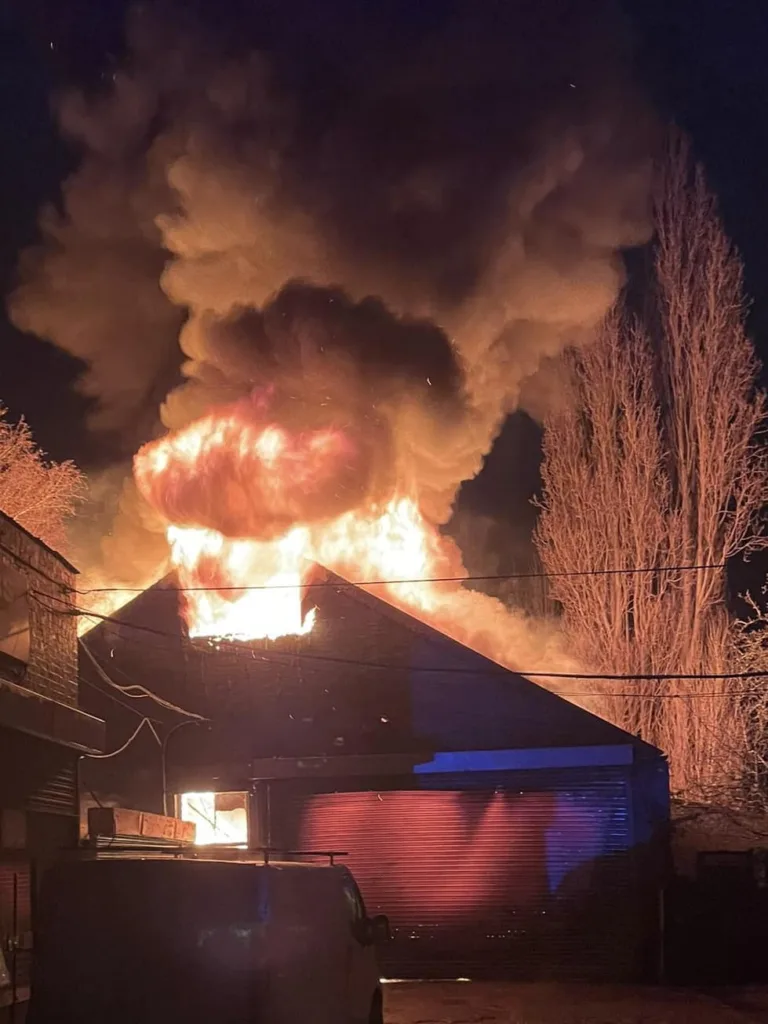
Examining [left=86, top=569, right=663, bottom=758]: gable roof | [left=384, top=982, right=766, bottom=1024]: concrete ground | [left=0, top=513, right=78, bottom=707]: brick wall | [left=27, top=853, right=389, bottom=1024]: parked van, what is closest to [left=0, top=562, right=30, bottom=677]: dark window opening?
[left=0, top=513, right=78, bottom=707]: brick wall

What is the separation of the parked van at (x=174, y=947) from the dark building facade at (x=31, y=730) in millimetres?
3435

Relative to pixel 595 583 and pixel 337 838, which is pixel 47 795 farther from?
pixel 595 583

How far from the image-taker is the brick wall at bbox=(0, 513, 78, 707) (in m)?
12.0

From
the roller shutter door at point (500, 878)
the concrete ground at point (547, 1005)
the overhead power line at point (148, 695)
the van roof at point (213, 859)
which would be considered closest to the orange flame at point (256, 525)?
the overhead power line at point (148, 695)

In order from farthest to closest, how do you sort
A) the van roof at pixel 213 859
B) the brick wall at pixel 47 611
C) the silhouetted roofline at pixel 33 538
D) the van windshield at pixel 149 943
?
the brick wall at pixel 47 611 → the silhouetted roofline at pixel 33 538 → the van roof at pixel 213 859 → the van windshield at pixel 149 943

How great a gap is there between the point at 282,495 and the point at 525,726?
6273 mm

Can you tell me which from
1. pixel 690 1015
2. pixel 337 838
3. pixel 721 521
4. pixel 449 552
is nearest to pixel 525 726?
pixel 337 838

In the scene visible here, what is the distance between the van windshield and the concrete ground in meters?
6.60

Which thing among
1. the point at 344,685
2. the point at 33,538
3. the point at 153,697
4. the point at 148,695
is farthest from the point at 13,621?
the point at 344,685

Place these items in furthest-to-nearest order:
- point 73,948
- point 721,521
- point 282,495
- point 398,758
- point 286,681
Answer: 1. point 721,521
2. point 282,495
3. point 286,681
4. point 398,758
5. point 73,948

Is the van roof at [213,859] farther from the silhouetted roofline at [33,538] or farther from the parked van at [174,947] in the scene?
the silhouetted roofline at [33,538]

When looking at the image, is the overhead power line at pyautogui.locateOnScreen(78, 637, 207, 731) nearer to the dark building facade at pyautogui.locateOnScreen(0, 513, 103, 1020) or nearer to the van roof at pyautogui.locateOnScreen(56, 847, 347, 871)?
the dark building facade at pyautogui.locateOnScreen(0, 513, 103, 1020)

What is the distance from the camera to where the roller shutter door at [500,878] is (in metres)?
16.9

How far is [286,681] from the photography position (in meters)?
19.1
